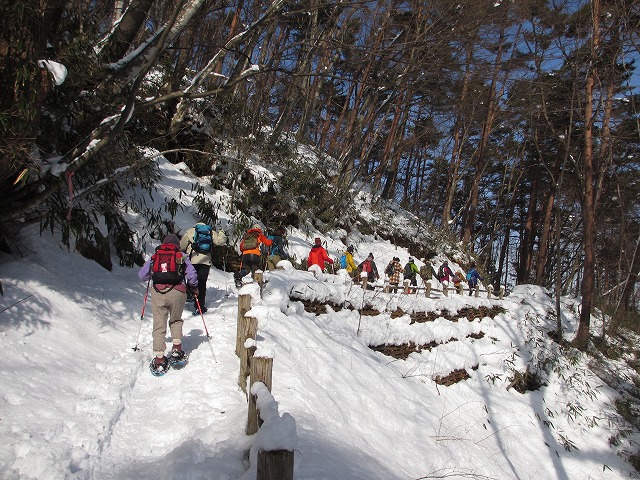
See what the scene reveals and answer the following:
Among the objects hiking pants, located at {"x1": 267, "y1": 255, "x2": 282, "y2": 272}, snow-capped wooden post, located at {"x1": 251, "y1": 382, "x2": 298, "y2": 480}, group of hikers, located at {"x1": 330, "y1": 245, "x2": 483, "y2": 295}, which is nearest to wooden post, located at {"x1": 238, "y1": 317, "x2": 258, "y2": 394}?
snow-capped wooden post, located at {"x1": 251, "y1": 382, "x2": 298, "y2": 480}

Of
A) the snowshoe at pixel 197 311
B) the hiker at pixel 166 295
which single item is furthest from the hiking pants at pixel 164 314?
the snowshoe at pixel 197 311

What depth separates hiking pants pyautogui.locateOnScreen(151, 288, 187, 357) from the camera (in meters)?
4.53

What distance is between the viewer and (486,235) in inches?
1451

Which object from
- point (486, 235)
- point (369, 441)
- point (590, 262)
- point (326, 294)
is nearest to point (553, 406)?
point (590, 262)

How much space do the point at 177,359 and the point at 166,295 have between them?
0.82 meters

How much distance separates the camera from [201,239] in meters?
6.82

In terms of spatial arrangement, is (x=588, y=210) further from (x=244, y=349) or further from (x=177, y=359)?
(x=177, y=359)

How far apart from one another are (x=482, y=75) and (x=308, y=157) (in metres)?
12.9

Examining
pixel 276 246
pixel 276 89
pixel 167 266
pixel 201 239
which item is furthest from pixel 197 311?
pixel 276 89

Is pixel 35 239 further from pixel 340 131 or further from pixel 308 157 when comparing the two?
pixel 340 131

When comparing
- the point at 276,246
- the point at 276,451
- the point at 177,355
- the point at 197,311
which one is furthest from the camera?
the point at 276,246

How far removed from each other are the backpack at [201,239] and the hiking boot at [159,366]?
2600 mm

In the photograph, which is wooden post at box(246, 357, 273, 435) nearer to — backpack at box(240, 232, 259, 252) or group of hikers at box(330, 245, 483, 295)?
backpack at box(240, 232, 259, 252)

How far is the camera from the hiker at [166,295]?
4.55 m
